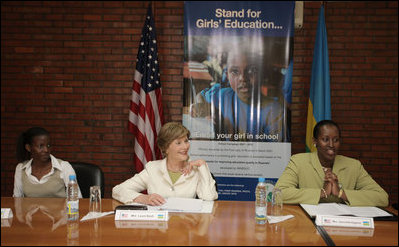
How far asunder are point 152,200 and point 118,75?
7.83ft

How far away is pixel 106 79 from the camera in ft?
14.3

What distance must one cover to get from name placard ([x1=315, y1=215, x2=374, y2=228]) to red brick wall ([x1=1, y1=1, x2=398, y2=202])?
2.30m

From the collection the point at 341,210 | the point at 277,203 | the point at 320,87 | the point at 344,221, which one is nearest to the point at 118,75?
the point at 320,87

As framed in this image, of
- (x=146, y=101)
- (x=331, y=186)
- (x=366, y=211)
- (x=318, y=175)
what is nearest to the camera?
(x=366, y=211)

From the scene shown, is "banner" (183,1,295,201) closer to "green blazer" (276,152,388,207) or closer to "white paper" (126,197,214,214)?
"green blazer" (276,152,388,207)

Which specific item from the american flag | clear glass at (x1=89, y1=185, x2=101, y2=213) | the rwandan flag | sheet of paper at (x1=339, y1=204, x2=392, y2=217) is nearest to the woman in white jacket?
clear glass at (x1=89, y1=185, x2=101, y2=213)

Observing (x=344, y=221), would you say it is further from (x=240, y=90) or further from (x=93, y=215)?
(x=240, y=90)

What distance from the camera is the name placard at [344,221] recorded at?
1955mm

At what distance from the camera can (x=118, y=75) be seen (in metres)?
4.35

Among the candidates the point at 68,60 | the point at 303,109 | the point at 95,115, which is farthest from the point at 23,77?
the point at 303,109

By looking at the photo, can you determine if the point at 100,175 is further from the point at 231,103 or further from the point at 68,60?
the point at 68,60

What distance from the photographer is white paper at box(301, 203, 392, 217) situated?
212 cm

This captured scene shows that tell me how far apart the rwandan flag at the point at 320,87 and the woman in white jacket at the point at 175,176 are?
1.69 metres

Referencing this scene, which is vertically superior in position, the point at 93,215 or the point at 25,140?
the point at 25,140
